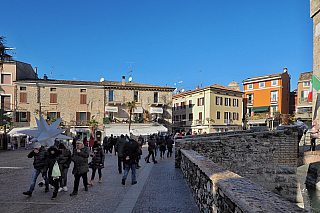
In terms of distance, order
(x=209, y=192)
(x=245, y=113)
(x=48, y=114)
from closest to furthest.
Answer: (x=209, y=192)
(x=48, y=114)
(x=245, y=113)

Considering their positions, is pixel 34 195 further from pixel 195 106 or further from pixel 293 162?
pixel 195 106

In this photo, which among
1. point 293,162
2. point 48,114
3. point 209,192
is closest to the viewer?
point 209,192

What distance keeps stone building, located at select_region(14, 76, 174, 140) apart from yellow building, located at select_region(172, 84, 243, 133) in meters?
7.87

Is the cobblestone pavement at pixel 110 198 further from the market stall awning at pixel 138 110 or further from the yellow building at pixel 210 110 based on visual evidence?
the yellow building at pixel 210 110

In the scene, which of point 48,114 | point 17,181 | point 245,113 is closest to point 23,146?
point 48,114

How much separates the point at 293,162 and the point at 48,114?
112ft

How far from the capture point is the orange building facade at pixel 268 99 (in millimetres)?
47244

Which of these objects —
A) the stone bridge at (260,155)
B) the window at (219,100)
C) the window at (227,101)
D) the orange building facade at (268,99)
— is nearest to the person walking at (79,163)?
the stone bridge at (260,155)

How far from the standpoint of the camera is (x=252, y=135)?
13438 millimetres

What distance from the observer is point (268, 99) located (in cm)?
4934

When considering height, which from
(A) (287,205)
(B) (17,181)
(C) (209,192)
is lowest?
A: (B) (17,181)

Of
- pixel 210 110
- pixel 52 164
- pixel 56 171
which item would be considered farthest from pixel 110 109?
pixel 56 171

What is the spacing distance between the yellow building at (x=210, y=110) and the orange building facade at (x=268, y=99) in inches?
106

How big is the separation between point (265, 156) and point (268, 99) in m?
39.2
